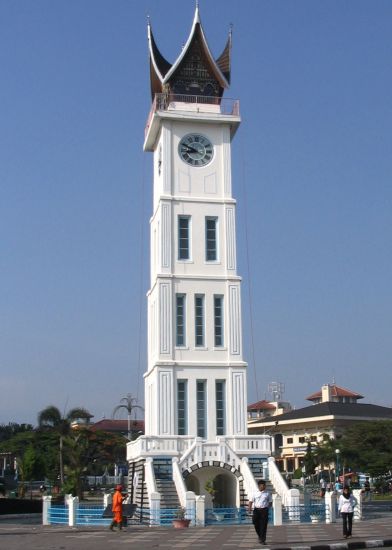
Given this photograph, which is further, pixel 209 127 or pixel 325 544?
pixel 209 127

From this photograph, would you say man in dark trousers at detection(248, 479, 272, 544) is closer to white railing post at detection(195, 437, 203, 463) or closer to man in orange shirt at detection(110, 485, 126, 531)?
man in orange shirt at detection(110, 485, 126, 531)

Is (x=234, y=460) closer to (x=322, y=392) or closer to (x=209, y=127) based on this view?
(x=209, y=127)

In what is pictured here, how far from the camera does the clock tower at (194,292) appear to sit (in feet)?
112

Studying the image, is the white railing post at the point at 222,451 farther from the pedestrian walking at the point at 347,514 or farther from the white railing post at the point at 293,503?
the pedestrian walking at the point at 347,514

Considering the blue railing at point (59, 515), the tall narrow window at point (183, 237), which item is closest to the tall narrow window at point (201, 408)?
the tall narrow window at point (183, 237)

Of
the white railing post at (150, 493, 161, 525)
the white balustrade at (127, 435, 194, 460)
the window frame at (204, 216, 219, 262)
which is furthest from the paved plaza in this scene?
the window frame at (204, 216, 219, 262)

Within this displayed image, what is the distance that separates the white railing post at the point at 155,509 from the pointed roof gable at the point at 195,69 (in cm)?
1965

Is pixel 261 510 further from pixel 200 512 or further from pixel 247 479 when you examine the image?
pixel 247 479

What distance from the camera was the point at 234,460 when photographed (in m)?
33.5

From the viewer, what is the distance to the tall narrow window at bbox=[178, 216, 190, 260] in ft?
122

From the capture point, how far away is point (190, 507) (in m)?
28.1

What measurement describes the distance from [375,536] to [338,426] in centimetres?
6695

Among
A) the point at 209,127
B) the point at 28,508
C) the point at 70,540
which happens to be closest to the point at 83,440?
the point at 28,508

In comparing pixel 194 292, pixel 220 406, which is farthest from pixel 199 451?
pixel 194 292
